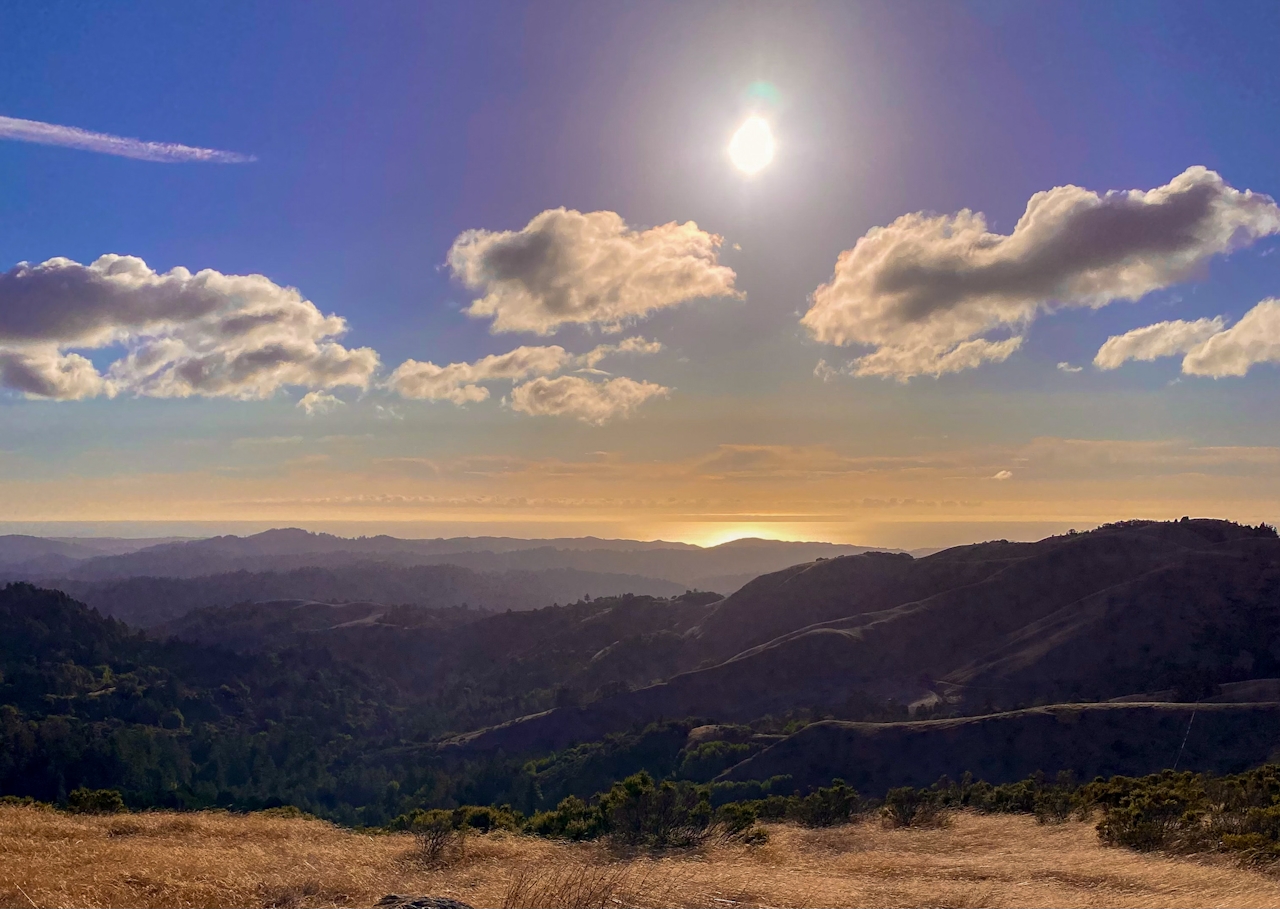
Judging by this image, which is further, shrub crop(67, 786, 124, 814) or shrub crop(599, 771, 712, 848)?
shrub crop(67, 786, 124, 814)

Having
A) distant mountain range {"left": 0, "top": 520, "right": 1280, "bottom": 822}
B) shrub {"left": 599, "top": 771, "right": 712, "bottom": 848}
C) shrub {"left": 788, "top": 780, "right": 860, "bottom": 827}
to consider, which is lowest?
distant mountain range {"left": 0, "top": 520, "right": 1280, "bottom": 822}

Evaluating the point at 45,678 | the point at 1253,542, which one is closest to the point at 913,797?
the point at 1253,542

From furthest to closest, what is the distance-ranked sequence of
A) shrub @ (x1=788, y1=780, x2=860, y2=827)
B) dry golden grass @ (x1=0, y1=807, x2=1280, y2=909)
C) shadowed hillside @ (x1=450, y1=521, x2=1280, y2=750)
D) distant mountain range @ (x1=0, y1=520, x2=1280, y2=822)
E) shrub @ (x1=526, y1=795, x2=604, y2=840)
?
shadowed hillside @ (x1=450, y1=521, x2=1280, y2=750)
distant mountain range @ (x1=0, y1=520, x2=1280, y2=822)
shrub @ (x1=788, y1=780, x2=860, y2=827)
shrub @ (x1=526, y1=795, x2=604, y2=840)
dry golden grass @ (x1=0, y1=807, x2=1280, y2=909)

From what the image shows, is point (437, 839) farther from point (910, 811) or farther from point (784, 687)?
point (784, 687)

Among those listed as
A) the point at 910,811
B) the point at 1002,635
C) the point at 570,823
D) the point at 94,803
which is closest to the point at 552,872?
the point at 570,823

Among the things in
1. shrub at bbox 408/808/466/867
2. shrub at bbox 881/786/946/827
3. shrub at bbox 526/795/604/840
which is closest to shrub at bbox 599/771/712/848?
shrub at bbox 526/795/604/840

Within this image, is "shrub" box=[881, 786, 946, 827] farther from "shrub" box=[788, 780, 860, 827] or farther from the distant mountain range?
the distant mountain range

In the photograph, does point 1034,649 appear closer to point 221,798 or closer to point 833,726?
point 833,726
